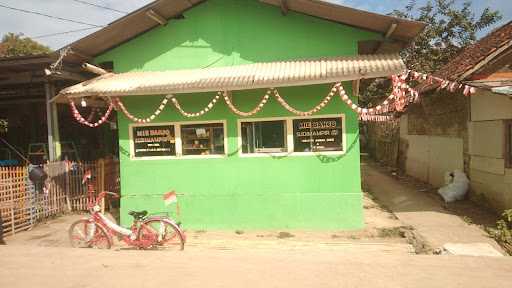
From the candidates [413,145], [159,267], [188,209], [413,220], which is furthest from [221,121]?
[413,145]

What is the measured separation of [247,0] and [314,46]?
1.84m

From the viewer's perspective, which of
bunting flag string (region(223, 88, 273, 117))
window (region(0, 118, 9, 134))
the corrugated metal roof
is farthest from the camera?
window (region(0, 118, 9, 134))

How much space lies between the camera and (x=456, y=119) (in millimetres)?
10648

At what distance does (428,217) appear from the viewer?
340 inches

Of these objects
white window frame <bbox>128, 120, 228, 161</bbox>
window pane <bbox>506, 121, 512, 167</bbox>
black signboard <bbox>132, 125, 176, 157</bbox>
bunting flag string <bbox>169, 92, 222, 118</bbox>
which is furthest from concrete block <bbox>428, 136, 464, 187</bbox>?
black signboard <bbox>132, 125, 176, 157</bbox>

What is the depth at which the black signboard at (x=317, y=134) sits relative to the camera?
305 inches

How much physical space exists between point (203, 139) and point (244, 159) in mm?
1069

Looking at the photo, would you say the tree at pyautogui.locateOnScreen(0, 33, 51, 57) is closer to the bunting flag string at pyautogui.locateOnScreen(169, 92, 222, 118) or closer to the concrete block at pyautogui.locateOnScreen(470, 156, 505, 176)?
the bunting flag string at pyautogui.locateOnScreen(169, 92, 222, 118)

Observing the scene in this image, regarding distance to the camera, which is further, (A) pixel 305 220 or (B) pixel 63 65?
(B) pixel 63 65

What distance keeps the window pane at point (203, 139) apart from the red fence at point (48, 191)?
3.58 metres

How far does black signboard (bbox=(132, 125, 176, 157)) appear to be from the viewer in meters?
8.36

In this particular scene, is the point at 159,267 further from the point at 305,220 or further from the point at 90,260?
the point at 305,220

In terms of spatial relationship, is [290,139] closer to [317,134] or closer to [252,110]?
[317,134]

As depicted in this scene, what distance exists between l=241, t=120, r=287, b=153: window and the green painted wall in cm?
21
